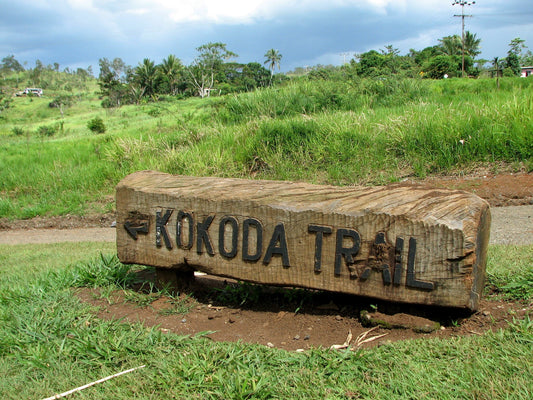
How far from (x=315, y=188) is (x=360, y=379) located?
1356 mm

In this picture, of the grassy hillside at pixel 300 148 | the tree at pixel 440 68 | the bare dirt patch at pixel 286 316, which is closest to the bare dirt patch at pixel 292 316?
the bare dirt patch at pixel 286 316

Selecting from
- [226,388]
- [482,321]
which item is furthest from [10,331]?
[482,321]

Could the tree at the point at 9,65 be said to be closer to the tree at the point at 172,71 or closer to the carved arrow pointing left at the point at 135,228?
the tree at the point at 172,71

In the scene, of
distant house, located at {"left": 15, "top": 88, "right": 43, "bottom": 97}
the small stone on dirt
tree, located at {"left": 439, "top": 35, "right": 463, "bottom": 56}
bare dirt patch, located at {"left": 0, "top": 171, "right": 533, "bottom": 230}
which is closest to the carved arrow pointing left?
the small stone on dirt

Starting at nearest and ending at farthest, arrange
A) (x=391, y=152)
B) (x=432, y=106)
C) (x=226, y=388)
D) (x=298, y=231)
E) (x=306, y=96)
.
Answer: (x=226, y=388) < (x=298, y=231) < (x=391, y=152) < (x=432, y=106) < (x=306, y=96)

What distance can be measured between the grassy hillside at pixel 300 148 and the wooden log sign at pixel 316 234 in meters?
5.85

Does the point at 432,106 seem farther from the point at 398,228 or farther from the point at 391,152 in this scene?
the point at 398,228

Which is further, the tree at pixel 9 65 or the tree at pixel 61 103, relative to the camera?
the tree at pixel 9 65

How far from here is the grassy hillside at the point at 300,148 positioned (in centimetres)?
912

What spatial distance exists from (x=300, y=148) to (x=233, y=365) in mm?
7615

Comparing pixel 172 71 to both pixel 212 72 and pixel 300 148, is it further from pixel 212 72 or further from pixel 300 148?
pixel 300 148

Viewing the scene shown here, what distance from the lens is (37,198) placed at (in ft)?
36.0

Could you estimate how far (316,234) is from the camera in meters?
3.26

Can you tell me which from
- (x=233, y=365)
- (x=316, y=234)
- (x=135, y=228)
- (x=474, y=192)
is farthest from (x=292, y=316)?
(x=474, y=192)
